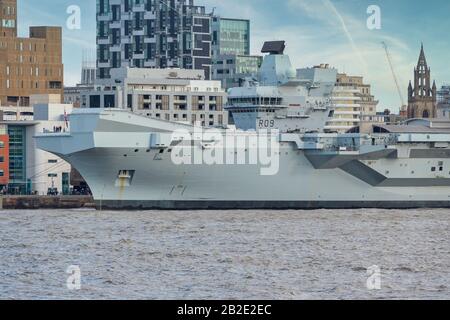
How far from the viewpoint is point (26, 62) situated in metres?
104

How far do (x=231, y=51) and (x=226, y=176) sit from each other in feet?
253

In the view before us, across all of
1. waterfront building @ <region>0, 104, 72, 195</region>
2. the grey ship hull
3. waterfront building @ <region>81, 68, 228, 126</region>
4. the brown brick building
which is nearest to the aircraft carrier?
the grey ship hull

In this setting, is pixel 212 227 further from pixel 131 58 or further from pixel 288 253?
pixel 131 58

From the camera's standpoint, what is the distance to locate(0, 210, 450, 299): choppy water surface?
110ft

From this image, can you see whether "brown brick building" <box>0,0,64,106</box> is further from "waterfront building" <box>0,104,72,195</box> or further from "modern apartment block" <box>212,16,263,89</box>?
"modern apartment block" <box>212,16,263,89</box>

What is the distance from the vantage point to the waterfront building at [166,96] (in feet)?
348

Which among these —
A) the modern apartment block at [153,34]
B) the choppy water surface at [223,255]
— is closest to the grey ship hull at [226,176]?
the choppy water surface at [223,255]

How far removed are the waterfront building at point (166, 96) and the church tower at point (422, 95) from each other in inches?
1087

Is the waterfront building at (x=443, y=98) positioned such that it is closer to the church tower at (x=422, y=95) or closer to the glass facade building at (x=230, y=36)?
the church tower at (x=422, y=95)

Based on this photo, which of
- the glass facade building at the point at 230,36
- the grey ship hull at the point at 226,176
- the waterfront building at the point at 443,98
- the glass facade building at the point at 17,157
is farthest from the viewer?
the glass facade building at the point at 230,36

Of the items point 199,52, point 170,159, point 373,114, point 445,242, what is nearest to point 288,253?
point 445,242

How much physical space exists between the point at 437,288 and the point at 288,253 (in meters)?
8.46

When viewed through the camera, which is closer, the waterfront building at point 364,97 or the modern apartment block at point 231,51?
the modern apartment block at point 231,51
